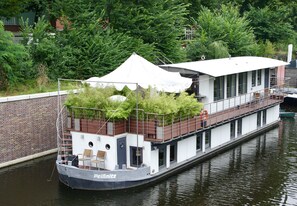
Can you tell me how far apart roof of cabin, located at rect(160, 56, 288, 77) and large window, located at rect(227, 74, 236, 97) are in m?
0.82

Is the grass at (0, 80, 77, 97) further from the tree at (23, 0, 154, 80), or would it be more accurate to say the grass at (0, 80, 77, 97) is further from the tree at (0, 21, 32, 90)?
the tree at (23, 0, 154, 80)

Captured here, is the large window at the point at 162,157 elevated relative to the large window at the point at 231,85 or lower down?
lower down

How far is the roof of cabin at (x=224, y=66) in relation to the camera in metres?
30.5

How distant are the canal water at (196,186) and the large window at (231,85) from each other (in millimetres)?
5349

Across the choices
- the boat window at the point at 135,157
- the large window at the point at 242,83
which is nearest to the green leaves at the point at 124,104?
the boat window at the point at 135,157

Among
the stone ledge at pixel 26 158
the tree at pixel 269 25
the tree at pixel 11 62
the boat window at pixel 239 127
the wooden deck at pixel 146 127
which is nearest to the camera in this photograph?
the wooden deck at pixel 146 127

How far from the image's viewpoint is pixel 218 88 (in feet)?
107

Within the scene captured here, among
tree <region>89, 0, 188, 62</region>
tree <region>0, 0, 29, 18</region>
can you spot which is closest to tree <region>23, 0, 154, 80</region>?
tree <region>89, 0, 188, 62</region>

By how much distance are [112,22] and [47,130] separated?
14.5 metres

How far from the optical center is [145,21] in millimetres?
41188

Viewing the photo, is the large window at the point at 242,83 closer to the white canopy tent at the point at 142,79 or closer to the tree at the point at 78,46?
the tree at the point at 78,46

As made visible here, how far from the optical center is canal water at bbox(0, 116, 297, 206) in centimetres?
2242

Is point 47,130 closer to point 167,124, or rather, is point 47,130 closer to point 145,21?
point 167,124

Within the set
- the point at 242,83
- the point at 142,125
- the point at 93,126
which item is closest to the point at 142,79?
the point at 142,125
